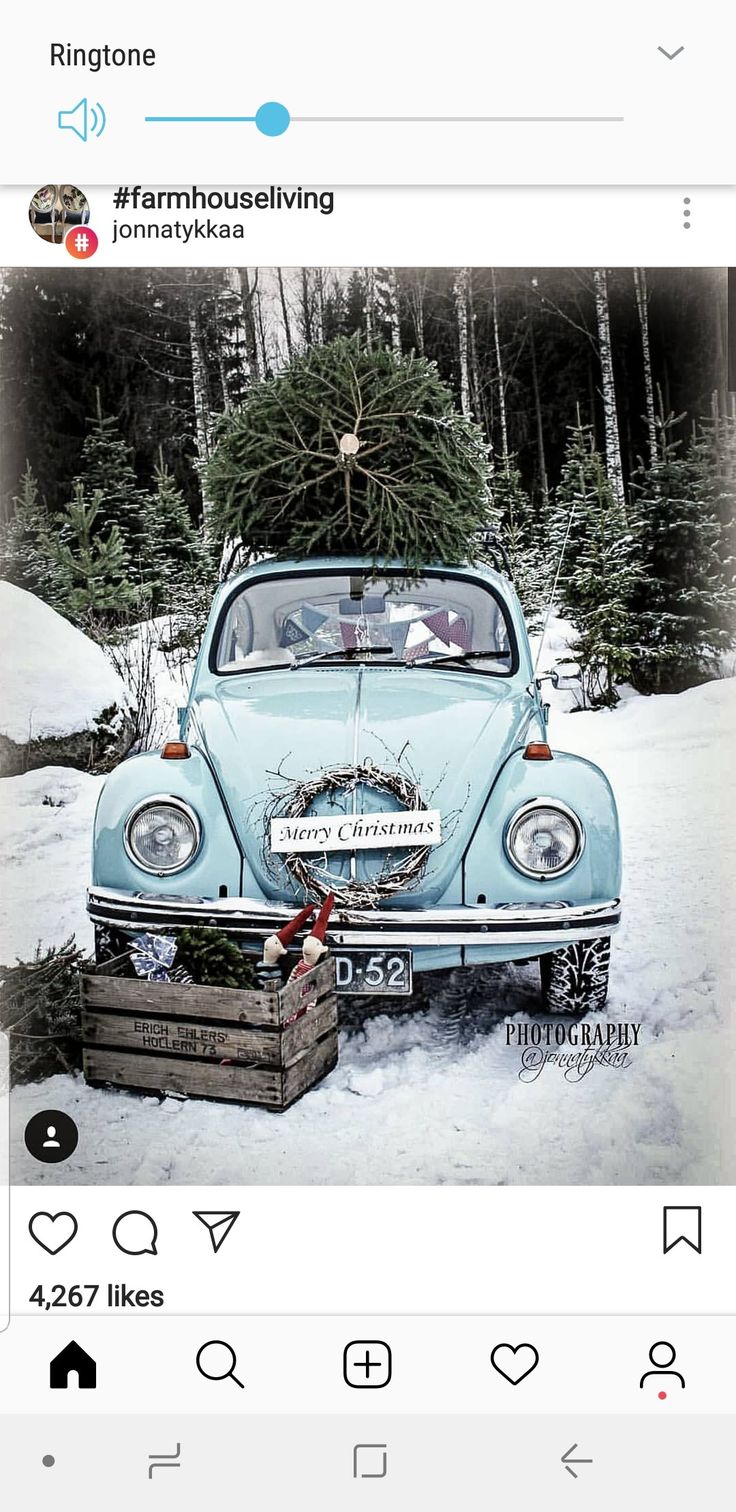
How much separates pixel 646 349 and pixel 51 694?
7.10 feet

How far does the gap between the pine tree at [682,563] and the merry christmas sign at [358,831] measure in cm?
87

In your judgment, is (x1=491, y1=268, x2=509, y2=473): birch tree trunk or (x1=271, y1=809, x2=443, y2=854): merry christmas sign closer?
(x1=271, y1=809, x2=443, y2=854): merry christmas sign

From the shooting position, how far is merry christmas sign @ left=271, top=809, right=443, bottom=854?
3.07 meters

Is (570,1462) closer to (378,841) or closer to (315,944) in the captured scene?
(315,944)

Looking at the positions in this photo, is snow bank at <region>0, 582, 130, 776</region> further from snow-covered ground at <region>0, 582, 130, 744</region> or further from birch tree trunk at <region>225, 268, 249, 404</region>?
birch tree trunk at <region>225, 268, 249, 404</region>

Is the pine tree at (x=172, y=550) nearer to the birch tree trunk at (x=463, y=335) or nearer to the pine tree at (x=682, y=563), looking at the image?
the birch tree trunk at (x=463, y=335)

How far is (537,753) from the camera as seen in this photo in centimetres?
324

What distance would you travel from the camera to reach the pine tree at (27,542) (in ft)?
10.7

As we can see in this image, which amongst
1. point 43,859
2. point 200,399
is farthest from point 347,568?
point 43,859

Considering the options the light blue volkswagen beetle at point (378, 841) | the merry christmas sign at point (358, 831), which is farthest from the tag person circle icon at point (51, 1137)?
the merry christmas sign at point (358, 831)
